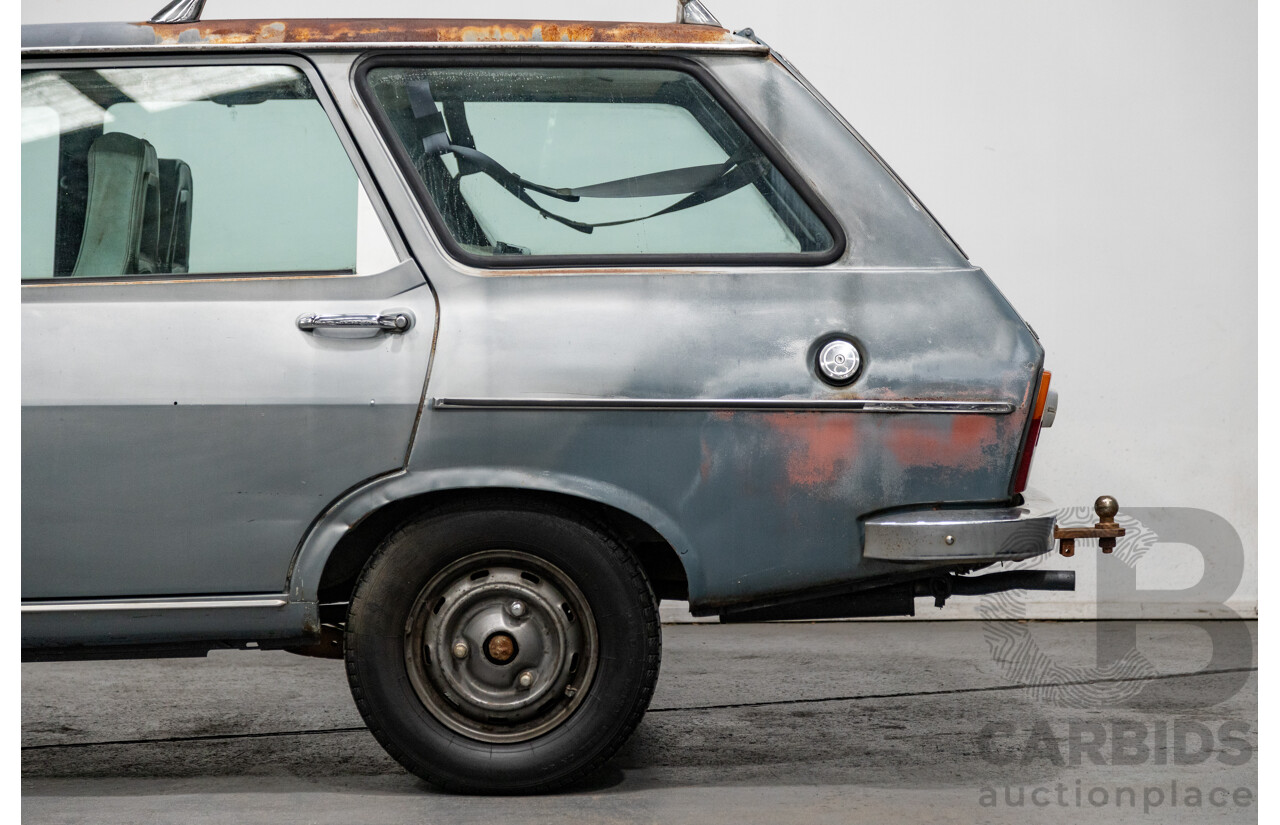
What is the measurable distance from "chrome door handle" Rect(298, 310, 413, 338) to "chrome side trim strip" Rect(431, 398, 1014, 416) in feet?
0.66

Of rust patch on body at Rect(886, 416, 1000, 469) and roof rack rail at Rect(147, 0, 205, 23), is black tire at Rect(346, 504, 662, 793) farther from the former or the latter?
roof rack rail at Rect(147, 0, 205, 23)

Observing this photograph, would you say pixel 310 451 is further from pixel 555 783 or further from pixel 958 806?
pixel 958 806

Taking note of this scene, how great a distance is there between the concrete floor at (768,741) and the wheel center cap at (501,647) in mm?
348

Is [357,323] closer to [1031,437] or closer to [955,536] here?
[955,536]

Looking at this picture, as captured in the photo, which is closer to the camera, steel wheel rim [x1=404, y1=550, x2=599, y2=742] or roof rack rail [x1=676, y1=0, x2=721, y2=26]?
steel wheel rim [x1=404, y1=550, x2=599, y2=742]

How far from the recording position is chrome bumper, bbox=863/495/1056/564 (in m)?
2.81

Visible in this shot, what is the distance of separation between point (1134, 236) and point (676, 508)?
397 cm

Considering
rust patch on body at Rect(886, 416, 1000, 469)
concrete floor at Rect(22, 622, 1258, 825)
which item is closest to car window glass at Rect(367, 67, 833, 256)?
rust patch on body at Rect(886, 416, 1000, 469)

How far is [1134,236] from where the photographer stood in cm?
589

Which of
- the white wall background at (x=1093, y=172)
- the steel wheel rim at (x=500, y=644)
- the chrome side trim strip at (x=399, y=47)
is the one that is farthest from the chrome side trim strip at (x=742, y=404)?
A: the white wall background at (x=1093, y=172)

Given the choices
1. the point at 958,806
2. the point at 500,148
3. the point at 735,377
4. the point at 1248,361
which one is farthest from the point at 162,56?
the point at 1248,361

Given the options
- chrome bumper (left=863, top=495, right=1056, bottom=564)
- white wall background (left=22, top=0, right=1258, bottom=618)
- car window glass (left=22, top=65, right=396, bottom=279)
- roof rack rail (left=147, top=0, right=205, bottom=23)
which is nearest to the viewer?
chrome bumper (left=863, top=495, right=1056, bottom=564)

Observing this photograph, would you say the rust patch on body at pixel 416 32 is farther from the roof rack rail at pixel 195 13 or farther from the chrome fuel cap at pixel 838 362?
the chrome fuel cap at pixel 838 362

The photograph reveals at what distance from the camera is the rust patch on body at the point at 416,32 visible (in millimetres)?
3010
